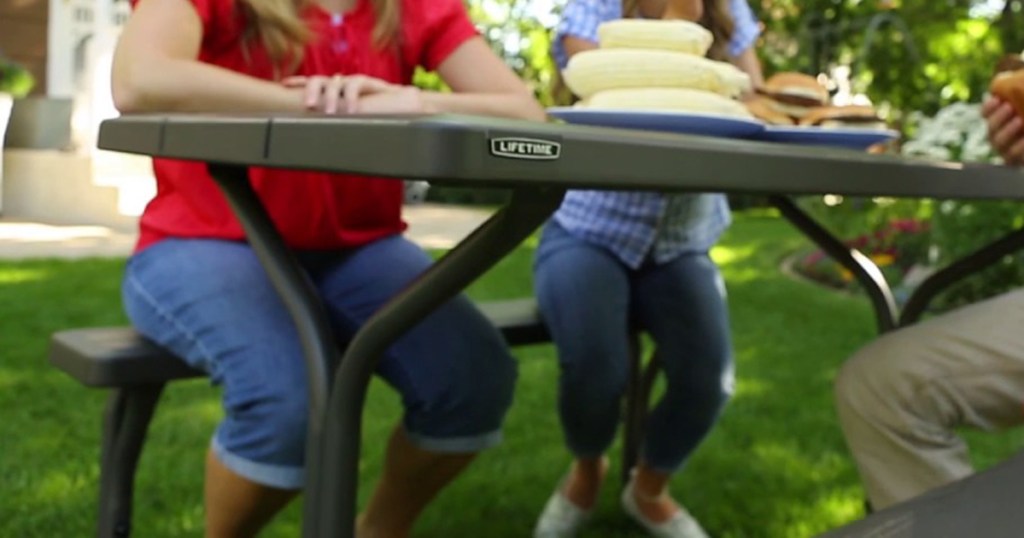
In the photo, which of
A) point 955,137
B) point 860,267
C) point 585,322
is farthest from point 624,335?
point 955,137

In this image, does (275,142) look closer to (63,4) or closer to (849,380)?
(849,380)

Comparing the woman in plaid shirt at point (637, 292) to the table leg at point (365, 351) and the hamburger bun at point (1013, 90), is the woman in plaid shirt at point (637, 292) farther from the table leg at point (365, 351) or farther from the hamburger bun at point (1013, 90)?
the table leg at point (365, 351)

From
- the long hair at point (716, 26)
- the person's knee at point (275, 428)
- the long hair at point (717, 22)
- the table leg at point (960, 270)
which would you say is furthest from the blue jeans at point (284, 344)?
the table leg at point (960, 270)

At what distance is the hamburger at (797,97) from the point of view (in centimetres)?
176

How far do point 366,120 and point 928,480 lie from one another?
0.94m

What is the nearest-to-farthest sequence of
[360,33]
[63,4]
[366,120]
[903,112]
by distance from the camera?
[366,120] → [360,33] → [63,4] → [903,112]

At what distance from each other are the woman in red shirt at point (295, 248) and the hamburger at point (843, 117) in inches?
14.7

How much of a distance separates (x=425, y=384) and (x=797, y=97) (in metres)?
0.63

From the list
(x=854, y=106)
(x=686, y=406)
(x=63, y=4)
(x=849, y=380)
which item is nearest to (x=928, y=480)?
(x=849, y=380)

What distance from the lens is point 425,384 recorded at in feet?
5.51

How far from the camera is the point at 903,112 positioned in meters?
11.5

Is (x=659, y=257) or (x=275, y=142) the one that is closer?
(x=275, y=142)

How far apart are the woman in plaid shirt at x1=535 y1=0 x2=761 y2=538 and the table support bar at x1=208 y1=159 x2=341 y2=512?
3.11 ft

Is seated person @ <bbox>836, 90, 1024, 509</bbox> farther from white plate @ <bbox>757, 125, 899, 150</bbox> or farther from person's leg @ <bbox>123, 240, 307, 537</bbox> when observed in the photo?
person's leg @ <bbox>123, 240, 307, 537</bbox>
